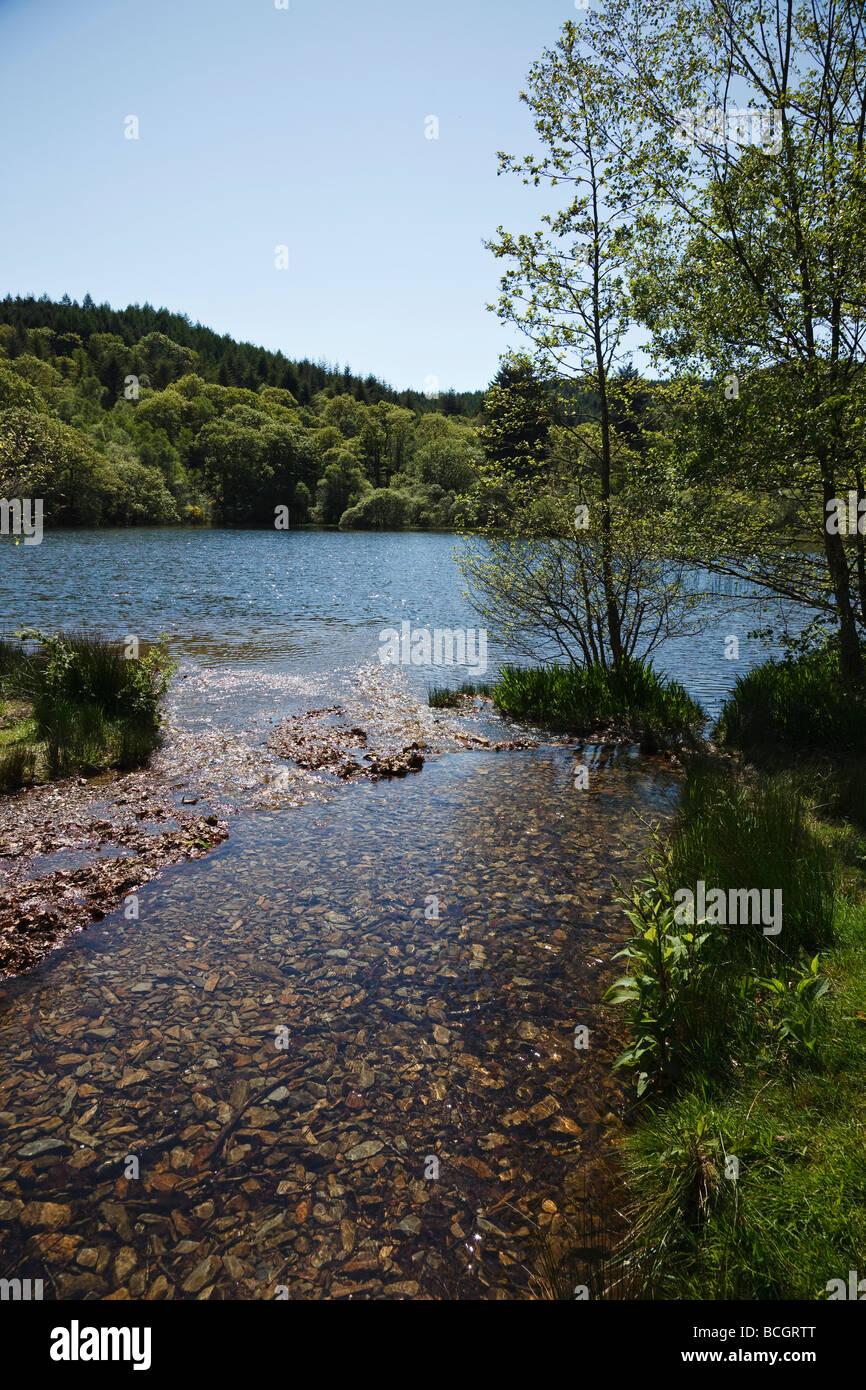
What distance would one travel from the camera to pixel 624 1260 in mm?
3648

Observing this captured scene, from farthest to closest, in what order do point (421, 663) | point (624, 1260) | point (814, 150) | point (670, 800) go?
point (421, 663) → point (670, 800) → point (814, 150) → point (624, 1260)

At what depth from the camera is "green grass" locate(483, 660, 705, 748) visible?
15039 millimetres

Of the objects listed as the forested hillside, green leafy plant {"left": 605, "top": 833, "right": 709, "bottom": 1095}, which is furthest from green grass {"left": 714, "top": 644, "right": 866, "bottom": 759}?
the forested hillside

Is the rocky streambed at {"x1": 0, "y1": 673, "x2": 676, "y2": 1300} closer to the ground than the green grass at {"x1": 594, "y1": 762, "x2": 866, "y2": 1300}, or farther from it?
closer to the ground

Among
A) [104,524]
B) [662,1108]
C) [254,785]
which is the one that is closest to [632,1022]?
[662,1108]

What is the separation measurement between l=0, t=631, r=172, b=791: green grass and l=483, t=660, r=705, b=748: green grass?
8.28m

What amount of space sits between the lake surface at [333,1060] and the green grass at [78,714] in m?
4.11

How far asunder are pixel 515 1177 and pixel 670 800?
7.76 meters

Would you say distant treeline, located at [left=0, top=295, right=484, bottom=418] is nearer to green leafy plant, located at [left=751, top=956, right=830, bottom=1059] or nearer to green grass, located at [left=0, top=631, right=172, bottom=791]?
green grass, located at [left=0, top=631, right=172, bottom=791]

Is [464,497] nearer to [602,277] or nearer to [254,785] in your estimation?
[602,277]

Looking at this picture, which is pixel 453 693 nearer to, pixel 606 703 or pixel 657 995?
pixel 606 703

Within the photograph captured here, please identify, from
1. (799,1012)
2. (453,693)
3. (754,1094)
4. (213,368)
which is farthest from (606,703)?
(213,368)

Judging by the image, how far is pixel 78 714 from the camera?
13.1 meters

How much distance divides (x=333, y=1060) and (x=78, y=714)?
995cm
